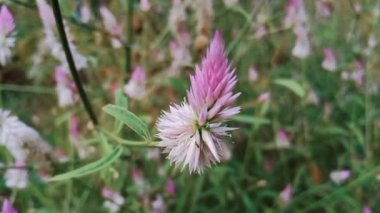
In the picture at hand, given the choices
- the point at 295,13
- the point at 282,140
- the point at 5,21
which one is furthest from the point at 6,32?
the point at 282,140

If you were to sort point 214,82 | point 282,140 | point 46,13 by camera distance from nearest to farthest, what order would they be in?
1. point 214,82
2. point 46,13
3. point 282,140

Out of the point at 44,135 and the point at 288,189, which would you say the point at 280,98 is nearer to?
the point at 288,189

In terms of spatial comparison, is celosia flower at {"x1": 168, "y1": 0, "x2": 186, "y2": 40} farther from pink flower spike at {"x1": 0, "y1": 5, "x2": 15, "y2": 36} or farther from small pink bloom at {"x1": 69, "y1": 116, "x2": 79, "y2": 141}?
pink flower spike at {"x1": 0, "y1": 5, "x2": 15, "y2": 36}

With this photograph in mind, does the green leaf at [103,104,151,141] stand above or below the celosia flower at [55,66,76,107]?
below

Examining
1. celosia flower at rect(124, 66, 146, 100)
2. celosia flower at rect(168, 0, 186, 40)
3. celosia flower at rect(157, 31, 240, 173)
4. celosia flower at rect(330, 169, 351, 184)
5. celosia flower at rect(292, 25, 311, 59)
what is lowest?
celosia flower at rect(157, 31, 240, 173)

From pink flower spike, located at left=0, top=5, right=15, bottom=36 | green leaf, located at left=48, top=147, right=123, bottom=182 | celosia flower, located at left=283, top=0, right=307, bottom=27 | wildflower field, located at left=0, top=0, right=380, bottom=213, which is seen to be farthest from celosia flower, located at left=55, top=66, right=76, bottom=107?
celosia flower, located at left=283, top=0, right=307, bottom=27

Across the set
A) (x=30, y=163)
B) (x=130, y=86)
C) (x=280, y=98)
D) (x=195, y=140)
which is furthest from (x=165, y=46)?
(x=195, y=140)

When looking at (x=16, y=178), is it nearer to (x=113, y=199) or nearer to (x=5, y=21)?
(x=113, y=199)
